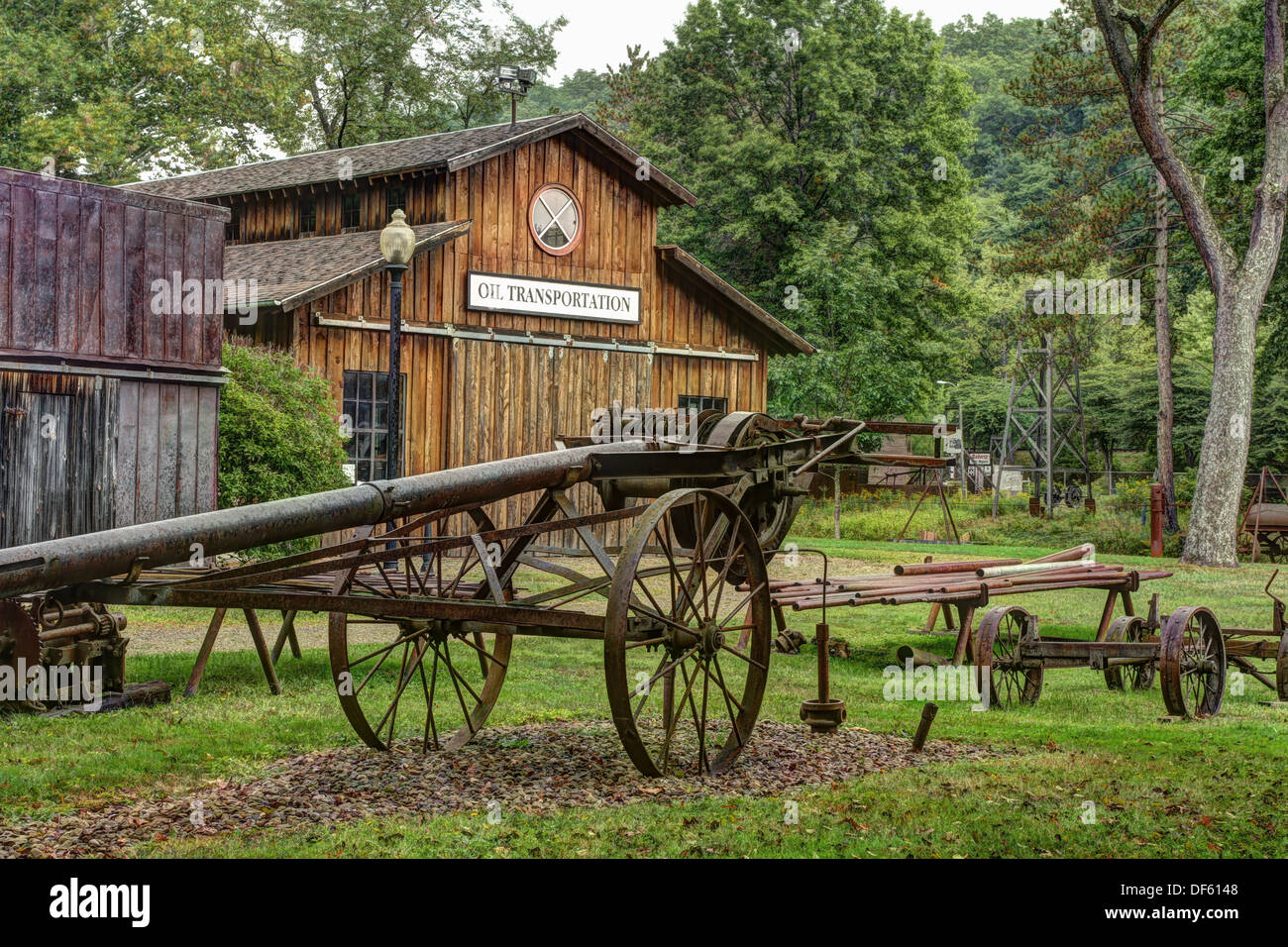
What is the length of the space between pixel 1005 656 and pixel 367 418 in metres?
12.4

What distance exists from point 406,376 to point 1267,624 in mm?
13004

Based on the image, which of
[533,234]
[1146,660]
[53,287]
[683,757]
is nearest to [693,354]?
[533,234]

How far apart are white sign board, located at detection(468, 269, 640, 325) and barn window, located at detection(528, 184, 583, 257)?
73cm

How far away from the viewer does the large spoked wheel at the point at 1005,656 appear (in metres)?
11.9

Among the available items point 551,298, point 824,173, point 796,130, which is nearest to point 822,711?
point 551,298

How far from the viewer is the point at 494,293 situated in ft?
76.8

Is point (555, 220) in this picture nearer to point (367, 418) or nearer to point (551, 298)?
point (551, 298)

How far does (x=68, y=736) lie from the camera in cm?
952

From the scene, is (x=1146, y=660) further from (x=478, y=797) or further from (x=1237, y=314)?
(x=1237, y=314)

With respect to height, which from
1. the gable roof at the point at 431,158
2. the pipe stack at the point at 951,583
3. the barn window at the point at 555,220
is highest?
the gable roof at the point at 431,158

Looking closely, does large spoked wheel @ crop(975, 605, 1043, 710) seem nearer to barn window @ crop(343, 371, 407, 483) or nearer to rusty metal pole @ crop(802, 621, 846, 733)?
rusty metal pole @ crop(802, 621, 846, 733)

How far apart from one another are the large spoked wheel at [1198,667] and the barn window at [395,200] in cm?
1605

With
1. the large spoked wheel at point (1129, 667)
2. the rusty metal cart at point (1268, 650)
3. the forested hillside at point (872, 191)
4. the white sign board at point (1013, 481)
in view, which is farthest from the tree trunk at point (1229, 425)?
the white sign board at point (1013, 481)
